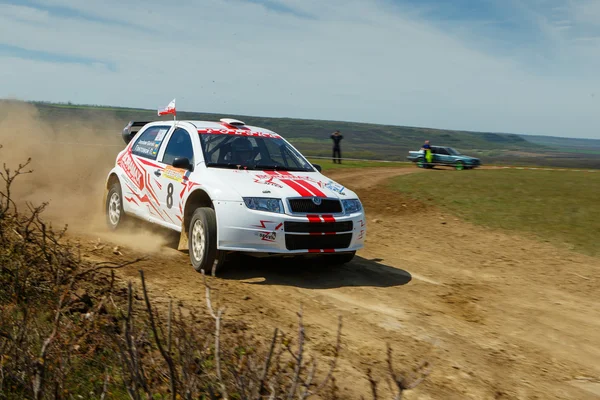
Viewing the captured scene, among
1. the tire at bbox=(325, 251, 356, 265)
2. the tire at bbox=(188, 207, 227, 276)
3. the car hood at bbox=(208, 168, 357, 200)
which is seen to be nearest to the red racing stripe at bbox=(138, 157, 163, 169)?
the car hood at bbox=(208, 168, 357, 200)

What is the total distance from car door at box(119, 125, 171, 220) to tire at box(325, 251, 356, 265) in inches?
94.2

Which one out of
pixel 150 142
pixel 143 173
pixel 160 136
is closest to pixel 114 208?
pixel 143 173

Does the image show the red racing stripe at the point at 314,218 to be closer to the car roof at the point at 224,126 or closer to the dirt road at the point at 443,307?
the dirt road at the point at 443,307

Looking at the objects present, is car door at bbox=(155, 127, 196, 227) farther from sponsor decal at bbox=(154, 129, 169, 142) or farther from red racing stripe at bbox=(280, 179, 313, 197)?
red racing stripe at bbox=(280, 179, 313, 197)

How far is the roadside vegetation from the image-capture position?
287 centimetres

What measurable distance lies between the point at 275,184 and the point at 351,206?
1000mm

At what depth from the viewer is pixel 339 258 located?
342 inches

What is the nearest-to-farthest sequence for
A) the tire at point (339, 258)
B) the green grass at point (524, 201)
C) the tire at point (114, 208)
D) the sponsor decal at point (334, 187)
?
the sponsor decal at point (334, 187) → the tire at point (339, 258) → the tire at point (114, 208) → the green grass at point (524, 201)

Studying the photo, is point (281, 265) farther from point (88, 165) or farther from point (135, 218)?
point (88, 165)

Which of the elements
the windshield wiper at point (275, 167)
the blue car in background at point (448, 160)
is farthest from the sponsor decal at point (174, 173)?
the blue car in background at point (448, 160)

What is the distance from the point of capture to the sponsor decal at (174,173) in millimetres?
8695

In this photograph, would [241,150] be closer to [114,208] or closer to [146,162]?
[146,162]

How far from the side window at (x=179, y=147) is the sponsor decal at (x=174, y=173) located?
128 millimetres

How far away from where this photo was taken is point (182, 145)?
360 inches
